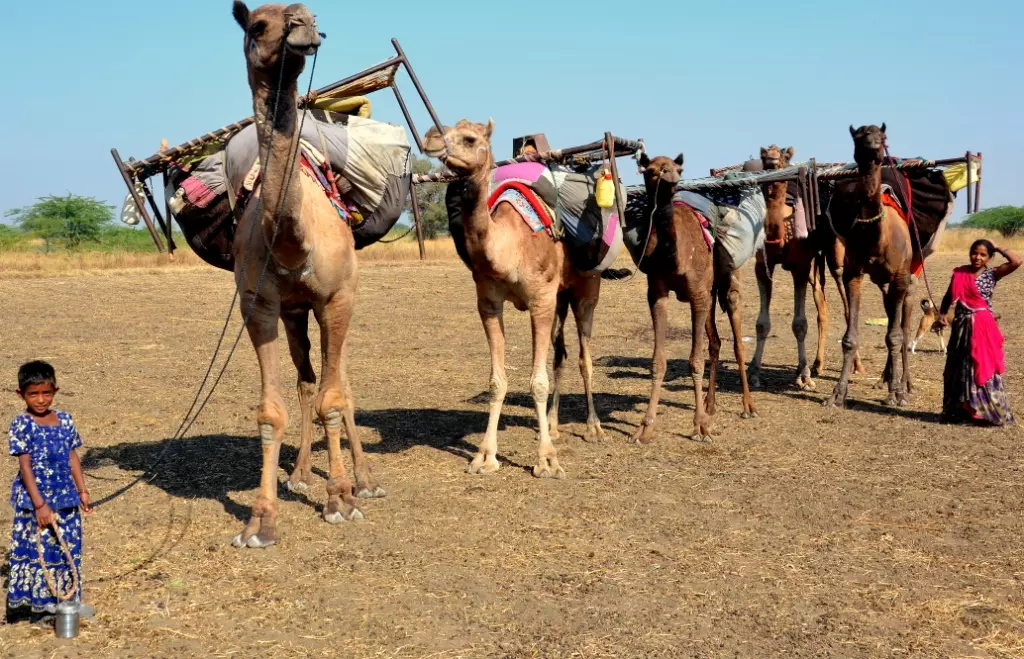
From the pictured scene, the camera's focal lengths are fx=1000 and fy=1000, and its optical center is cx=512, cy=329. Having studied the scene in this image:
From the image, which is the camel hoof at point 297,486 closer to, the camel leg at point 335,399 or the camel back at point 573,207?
the camel leg at point 335,399

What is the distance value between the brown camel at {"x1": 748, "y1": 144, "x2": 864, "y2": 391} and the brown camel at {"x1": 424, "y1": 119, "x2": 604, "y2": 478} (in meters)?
3.75

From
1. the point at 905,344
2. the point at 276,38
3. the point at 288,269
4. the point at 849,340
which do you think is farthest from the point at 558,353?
the point at 276,38

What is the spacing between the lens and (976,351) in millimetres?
9617

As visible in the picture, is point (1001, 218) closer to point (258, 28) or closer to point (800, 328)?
point (800, 328)

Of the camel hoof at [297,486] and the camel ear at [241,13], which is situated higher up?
the camel ear at [241,13]

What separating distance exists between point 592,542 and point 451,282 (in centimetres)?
1881

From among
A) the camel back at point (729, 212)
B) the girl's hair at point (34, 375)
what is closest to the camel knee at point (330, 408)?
the girl's hair at point (34, 375)

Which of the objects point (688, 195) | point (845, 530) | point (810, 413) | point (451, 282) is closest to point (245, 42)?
point (845, 530)

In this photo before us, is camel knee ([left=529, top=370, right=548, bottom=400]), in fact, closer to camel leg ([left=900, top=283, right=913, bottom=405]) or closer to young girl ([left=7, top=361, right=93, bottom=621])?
young girl ([left=7, top=361, right=93, bottom=621])

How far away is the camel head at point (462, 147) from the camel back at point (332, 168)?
320 millimetres

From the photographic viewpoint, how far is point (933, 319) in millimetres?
14688

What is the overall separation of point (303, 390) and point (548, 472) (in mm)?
2025

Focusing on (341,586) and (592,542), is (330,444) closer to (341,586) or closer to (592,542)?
(341,586)

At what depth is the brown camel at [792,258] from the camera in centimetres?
1156
